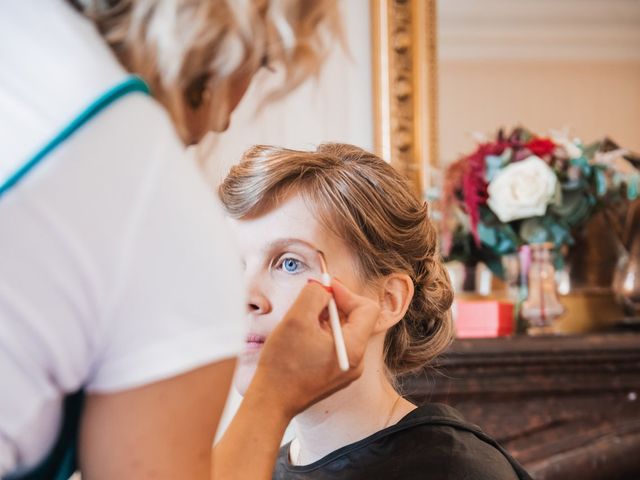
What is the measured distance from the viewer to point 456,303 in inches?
84.0

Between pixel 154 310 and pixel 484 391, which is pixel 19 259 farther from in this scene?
pixel 484 391

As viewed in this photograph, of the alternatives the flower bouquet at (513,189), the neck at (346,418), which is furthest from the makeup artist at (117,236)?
the flower bouquet at (513,189)

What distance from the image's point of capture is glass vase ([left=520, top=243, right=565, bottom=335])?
214 cm

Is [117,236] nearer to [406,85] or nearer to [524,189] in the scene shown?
[524,189]

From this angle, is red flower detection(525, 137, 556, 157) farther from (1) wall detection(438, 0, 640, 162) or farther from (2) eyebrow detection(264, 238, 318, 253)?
(2) eyebrow detection(264, 238, 318, 253)

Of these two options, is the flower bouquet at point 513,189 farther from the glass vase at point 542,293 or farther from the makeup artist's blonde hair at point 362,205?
the makeup artist's blonde hair at point 362,205

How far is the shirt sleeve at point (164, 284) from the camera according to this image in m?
0.52

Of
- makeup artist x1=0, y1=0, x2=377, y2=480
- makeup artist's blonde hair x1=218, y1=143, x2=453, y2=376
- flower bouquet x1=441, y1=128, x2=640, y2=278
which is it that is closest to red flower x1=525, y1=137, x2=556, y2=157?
flower bouquet x1=441, y1=128, x2=640, y2=278

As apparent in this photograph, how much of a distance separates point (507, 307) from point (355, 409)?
103 centimetres

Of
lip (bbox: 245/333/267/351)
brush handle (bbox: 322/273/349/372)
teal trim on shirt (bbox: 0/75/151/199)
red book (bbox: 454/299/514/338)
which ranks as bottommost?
red book (bbox: 454/299/514/338)

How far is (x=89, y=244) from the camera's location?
51cm

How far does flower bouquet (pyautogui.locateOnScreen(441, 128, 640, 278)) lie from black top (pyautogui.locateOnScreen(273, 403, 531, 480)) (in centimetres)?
100

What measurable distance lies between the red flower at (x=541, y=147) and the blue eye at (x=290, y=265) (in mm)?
1095

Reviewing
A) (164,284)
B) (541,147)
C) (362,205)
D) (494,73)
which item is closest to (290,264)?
(362,205)
